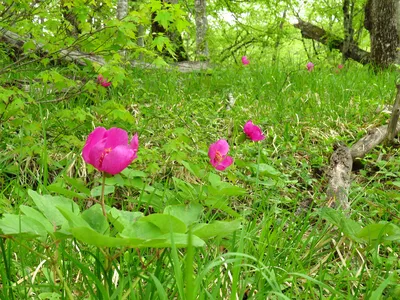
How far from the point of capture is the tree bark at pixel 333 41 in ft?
28.0

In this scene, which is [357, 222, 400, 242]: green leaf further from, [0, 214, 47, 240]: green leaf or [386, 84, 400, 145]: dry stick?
[386, 84, 400, 145]: dry stick

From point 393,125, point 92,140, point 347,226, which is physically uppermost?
point 92,140

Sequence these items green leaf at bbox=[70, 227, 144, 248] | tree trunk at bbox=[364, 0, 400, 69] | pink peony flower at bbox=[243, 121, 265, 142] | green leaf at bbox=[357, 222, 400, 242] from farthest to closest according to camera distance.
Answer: tree trunk at bbox=[364, 0, 400, 69]
pink peony flower at bbox=[243, 121, 265, 142]
green leaf at bbox=[357, 222, 400, 242]
green leaf at bbox=[70, 227, 144, 248]

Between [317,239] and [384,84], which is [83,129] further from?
[384,84]

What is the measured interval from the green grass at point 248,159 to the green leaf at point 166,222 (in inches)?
A: 10.6

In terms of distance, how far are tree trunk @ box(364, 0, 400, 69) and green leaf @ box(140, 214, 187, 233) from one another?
6961mm

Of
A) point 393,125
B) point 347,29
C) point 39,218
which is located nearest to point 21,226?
point 39,218

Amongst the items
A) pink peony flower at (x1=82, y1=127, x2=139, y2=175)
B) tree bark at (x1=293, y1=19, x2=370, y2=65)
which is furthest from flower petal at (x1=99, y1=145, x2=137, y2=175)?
tree bark at (x1=293, y1=19, x2=370, y2=65)

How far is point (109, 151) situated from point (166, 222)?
1.03 ft

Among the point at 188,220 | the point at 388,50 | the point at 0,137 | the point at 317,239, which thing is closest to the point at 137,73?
the point at 0,137

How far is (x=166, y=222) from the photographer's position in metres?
0.83

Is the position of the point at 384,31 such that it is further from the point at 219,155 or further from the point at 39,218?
the point at 39,218

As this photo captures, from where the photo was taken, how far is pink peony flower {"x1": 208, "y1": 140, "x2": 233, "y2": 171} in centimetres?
176

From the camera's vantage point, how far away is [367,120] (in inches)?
144
